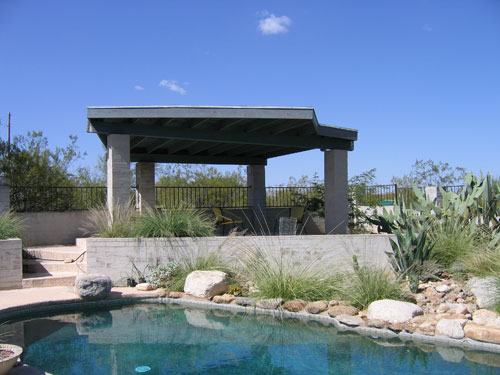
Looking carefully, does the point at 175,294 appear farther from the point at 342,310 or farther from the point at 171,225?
the point at 342,310

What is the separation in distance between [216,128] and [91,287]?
16.0 ft

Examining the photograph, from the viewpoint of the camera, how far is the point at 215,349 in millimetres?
5336

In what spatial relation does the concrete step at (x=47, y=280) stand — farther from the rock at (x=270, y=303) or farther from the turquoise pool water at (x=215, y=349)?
the rock at (x=270, y=303)

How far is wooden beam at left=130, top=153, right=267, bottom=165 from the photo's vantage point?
13697 mm

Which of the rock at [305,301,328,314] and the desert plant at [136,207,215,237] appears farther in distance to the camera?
the desert plant at [136,207,215,237]

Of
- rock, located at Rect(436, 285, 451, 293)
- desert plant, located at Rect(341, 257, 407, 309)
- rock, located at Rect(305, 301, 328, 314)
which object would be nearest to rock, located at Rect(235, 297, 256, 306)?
rock, located at Rect(305, 301, 328, 314)

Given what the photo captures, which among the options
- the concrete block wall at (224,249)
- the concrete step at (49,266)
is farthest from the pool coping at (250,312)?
the concrete step at (49,266)

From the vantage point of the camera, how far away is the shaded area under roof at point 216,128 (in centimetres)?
877

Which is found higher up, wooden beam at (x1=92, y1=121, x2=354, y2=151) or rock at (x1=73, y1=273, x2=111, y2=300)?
wooden beam at (x1=92, y1=121, x2=354, y2=151)

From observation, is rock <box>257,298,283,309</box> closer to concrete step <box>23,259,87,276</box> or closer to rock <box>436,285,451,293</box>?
rock <box>436,285,451,293</box>

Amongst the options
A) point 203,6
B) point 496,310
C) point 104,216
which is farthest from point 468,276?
point 203,6

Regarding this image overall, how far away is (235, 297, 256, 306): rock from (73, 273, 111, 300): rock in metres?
2.27

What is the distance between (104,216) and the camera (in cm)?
896

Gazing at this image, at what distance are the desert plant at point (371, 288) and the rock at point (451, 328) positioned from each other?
105 cm
